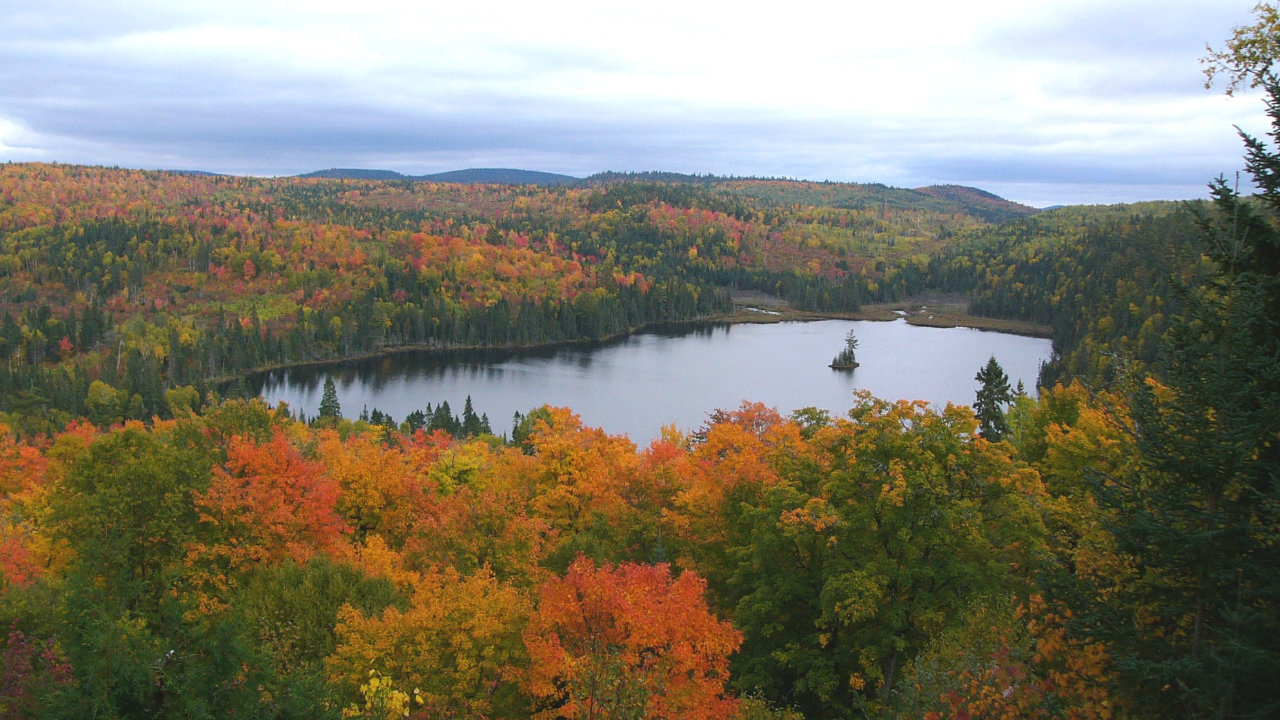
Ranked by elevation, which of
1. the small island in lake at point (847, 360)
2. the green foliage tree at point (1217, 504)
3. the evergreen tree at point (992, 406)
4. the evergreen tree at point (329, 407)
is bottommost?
the evergreen tree at point (329, 407)

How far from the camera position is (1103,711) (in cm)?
877

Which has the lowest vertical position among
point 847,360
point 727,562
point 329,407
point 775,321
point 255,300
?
point 329,407

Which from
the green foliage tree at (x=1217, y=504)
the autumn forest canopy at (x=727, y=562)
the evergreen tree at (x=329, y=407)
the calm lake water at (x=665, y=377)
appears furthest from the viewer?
the calm lake water at (x=665, y=377)

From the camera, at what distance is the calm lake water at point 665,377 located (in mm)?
86562

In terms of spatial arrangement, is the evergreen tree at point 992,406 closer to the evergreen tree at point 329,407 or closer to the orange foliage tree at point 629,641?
the orange foliage tree at point 629,641

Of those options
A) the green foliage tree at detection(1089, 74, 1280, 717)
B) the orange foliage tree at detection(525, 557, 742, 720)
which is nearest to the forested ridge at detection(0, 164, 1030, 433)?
the orange foliage tree at detection(525, 557, 742, 720)

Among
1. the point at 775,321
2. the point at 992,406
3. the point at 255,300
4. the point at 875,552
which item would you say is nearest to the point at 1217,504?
the point at 875,552

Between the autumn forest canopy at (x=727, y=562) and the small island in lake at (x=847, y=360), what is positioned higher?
the autumn forest canopy at (x=727, y=562)

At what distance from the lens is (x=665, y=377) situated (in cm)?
10294

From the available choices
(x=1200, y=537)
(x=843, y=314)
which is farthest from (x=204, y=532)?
(x=843, y=314)

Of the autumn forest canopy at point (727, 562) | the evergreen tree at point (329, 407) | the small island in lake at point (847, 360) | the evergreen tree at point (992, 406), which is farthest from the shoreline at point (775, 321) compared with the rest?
the evergreen tree at point (992, 406)

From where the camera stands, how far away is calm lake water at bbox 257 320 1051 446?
284 feet

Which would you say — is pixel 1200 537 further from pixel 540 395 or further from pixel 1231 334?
pixel 540 395

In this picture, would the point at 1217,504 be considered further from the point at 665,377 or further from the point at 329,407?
the point at 665,377
